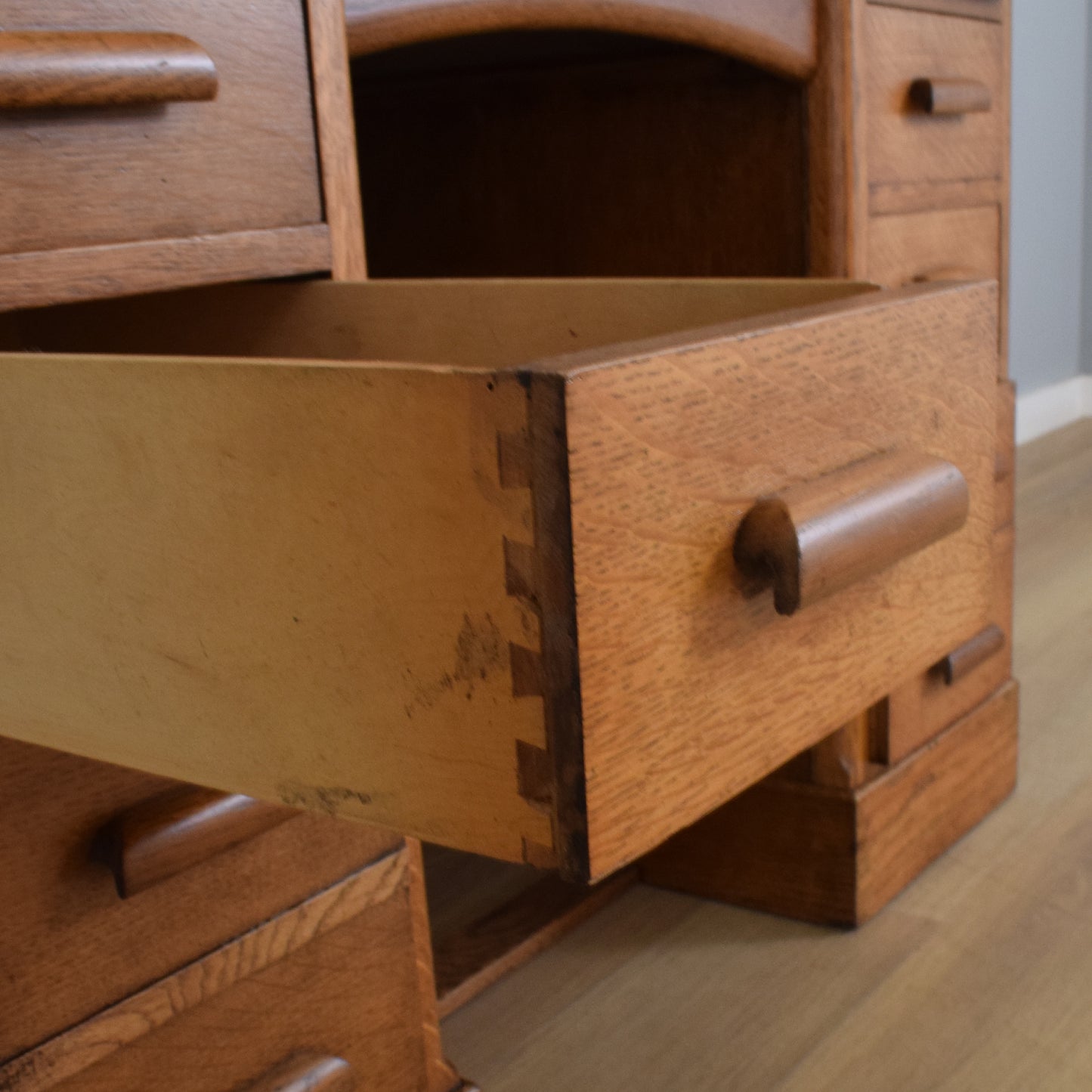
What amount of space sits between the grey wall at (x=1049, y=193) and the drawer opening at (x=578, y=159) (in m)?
2.16

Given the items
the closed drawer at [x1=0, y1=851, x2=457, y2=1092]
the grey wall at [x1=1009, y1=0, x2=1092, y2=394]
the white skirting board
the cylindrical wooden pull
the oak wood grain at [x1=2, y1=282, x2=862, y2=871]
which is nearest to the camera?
the oak wood grain at [x1=2, y1=282, x2=862, y2=871]

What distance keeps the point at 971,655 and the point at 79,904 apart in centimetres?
95

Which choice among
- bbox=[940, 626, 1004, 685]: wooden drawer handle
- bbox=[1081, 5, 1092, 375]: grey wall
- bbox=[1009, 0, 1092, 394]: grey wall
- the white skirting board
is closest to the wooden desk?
bbox=[940, 626, 1004, 685]: wooden drawer handle

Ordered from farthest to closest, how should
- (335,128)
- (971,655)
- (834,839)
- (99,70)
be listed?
1. (971,655)
2. (834,839)
3. (335,128)
4. (99,70)

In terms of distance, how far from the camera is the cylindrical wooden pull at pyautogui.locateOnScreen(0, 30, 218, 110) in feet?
1.96

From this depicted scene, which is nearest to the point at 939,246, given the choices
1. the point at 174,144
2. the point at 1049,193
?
the point at 174,144

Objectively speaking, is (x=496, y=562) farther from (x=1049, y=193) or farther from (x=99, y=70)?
(x=1049, y=193)

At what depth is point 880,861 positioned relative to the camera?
127 centimetres

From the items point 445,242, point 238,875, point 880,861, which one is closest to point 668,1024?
point 880,861

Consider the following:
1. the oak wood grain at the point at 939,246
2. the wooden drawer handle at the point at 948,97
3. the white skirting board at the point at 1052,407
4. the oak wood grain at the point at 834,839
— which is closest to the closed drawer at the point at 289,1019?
the oak wood grain at the point at 834,839

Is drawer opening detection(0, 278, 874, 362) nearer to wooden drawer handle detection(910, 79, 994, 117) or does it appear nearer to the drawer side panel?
the drawer side panel

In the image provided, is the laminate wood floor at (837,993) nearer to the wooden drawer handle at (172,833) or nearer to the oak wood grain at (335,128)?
the wooden drawer handle at (172,833)

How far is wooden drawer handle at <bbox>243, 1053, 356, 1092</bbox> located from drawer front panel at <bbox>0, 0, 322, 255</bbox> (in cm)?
46

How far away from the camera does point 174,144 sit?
678 millimetres
